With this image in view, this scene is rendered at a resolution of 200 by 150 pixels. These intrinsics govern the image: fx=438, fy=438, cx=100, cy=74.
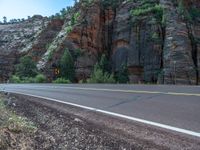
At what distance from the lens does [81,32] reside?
7438 cm

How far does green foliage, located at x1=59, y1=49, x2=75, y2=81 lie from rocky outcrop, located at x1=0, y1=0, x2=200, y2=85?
2243 mm

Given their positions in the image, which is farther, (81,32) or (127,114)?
(81,32)

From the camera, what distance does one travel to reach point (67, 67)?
65625mm

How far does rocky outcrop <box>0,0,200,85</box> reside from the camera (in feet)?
193

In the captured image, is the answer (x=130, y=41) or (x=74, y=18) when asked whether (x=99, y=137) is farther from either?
(x=74, y=18)

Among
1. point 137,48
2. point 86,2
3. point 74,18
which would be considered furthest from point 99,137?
point 86,2

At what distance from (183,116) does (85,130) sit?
2.51 m

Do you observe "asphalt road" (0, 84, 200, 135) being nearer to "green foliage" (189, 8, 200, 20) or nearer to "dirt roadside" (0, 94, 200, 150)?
"dirt roadside" (0, 94, 200, 150)

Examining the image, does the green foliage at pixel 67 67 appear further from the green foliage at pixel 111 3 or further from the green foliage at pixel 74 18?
the green foliage at pixel 111 3

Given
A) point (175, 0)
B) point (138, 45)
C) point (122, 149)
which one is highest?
point (175, 0)

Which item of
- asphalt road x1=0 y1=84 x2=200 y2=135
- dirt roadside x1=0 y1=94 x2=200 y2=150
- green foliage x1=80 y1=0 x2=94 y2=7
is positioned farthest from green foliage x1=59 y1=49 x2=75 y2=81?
dirt roadside x1=0 y1=94 x2=200 y2=150

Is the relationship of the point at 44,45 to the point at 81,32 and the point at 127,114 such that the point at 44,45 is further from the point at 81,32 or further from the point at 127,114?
the point at 127,114

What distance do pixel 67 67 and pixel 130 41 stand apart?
11011 mm

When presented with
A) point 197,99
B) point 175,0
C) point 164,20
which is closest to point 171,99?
point 197,99
